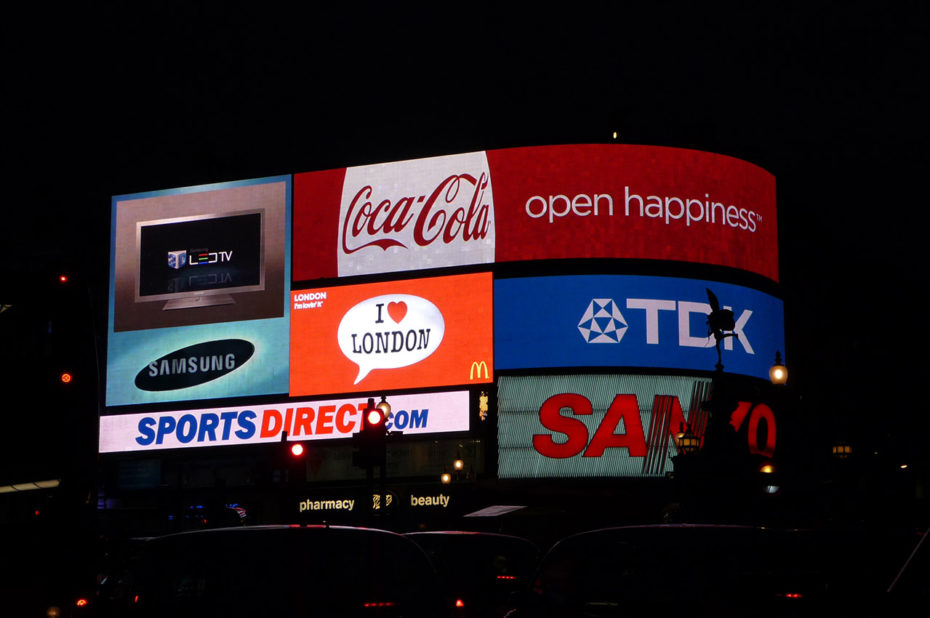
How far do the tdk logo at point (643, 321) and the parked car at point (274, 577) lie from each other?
3462cm

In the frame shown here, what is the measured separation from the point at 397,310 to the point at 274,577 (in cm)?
3663

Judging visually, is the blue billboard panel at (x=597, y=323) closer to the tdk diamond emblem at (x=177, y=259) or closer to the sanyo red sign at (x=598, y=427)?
the sanyo red sign at (x=598, y=427)

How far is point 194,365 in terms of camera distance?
46.6 meters

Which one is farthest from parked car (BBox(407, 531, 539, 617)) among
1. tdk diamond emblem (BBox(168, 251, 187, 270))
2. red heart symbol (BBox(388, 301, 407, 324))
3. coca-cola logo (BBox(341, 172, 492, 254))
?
tdk diamond emblem (BBox(168, 251, 187, 270))

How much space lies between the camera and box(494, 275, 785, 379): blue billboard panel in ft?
135

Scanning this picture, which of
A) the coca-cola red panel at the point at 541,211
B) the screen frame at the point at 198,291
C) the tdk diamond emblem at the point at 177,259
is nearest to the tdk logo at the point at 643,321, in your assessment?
the coca-cola red panel at the point at 541,211

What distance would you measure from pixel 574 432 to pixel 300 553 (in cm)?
3517

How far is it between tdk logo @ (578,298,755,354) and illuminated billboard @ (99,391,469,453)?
5.01 meters

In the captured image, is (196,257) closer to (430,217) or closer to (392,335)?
(392,335)

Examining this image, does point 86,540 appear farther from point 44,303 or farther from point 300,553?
point 300,553

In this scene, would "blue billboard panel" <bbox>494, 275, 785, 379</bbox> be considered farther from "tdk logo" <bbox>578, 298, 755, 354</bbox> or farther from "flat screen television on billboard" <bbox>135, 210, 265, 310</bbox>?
"flat screen television on billboard" <bbox>135, 210, 265, 310</bbox>

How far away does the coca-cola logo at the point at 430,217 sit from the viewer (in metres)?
43.4

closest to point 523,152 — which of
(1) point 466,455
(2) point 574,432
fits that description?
(2) point 574,432

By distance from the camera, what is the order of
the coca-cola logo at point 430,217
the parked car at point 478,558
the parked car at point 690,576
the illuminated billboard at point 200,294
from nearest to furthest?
the parked car at point 690,576, the parked car at point 478,558, the coca-cola logo at point 430,217, the illuminated billboard at point 200,294
